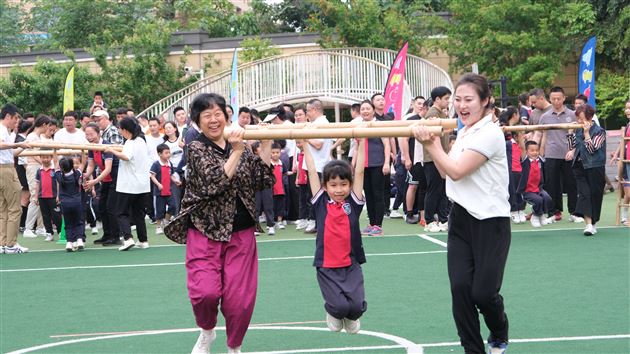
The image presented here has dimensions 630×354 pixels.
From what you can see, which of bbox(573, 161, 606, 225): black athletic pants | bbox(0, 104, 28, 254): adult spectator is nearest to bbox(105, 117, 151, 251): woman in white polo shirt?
bbox(0, 104, 28, 254): adult spectator

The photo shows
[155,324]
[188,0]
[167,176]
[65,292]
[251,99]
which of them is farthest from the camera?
[188,0]

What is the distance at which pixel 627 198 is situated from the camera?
591 inches

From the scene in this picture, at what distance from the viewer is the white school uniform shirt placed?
1346 cm

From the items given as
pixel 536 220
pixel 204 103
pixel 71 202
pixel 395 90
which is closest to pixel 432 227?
pixel 536 220

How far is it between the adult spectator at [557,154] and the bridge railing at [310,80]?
8849mm

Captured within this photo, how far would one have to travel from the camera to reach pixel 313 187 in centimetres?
795

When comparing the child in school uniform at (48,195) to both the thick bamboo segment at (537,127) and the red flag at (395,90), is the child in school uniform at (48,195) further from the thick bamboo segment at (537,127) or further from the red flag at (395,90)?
the thick bamboo segment at (537,127)

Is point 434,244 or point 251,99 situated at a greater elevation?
point 251,99

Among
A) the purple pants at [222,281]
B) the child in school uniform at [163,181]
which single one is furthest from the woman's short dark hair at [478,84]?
the child in school uniform at [163,181]

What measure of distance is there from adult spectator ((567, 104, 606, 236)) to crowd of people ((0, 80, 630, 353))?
0.02 metres

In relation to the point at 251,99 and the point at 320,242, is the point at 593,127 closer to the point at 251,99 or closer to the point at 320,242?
the point at 320,242

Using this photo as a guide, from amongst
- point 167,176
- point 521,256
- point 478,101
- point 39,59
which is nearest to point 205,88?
point 39,59

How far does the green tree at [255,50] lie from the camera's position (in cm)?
2745

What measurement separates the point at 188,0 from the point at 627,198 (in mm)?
22730
